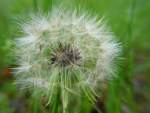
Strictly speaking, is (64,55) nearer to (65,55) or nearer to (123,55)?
(65,55)

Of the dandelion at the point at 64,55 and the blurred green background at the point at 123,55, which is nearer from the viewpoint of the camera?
the dandelion at the point at 64,55

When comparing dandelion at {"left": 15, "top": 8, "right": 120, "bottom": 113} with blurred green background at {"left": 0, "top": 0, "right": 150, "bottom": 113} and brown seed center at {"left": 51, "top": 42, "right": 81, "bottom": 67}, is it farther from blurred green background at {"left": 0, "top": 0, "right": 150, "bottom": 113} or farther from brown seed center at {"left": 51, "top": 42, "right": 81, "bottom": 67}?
blurred green background at {"left": 0, "top": 0, "right": 150, "bottom": 113}

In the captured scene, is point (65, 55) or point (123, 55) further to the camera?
point (123, 55)

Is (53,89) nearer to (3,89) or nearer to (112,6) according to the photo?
(3,89)

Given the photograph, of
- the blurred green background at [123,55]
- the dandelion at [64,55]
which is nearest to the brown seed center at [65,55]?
the dandelion at [64,55]

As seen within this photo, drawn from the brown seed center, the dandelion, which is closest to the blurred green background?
the dandelion

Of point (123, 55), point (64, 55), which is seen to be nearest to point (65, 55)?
point (64, 55)

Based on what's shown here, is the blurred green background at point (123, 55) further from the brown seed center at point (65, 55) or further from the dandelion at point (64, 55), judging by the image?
the brown seed center at point (65, 55)
